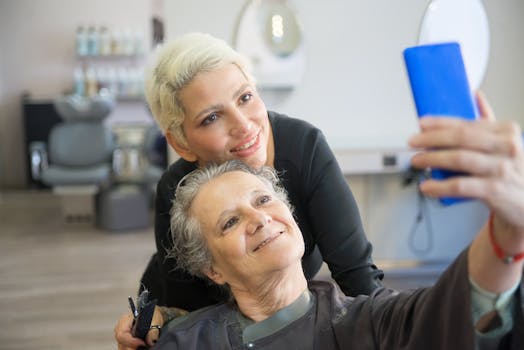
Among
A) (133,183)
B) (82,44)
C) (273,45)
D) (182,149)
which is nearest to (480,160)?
(182,149)

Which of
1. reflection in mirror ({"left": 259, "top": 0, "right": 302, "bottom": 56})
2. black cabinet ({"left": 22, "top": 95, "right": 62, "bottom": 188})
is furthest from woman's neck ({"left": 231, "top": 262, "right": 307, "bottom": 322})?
black cabinet ({"left": 22, "top": 95, "right": 62, "bottom": 188})

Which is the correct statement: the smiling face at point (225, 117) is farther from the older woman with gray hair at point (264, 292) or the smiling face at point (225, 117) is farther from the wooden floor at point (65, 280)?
the wooden floor at point (65, 280)

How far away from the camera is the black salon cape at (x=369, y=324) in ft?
2.59

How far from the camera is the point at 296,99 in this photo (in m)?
3.66

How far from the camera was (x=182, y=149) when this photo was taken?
4.75 feet

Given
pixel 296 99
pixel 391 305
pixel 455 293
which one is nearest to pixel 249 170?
pixel 391 305

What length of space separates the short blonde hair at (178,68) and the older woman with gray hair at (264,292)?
0.15m

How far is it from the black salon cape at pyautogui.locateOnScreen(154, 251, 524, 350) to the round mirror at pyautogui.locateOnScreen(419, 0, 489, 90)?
1.36m

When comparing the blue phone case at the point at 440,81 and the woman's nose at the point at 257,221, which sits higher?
the blue phone case at the point at 440,81

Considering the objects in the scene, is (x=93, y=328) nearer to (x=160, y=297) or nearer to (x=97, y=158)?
(x=160, y=297)

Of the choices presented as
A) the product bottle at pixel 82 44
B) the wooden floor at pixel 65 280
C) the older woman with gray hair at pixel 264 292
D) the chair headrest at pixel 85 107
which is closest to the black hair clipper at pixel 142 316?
the older woman with gray hair at pixel 264 292

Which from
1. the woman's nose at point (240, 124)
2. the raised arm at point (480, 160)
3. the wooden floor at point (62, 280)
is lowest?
the wooden floor at point (62, 280)

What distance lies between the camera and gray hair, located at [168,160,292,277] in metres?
1.33

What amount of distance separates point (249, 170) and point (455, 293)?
661mm
